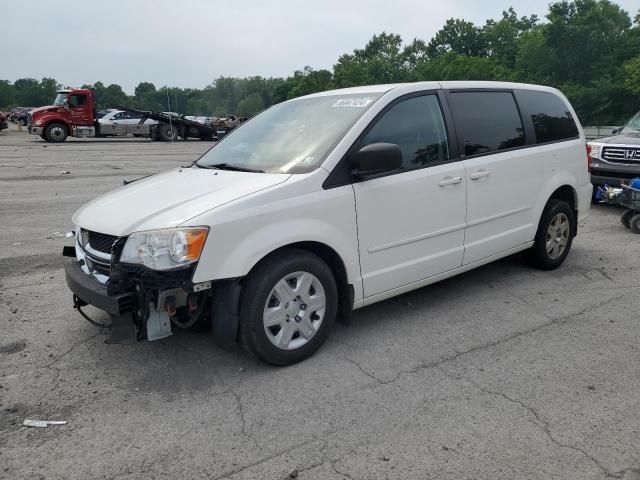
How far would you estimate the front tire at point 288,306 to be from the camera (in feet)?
11.2

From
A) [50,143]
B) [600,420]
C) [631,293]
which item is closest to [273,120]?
[600,420]

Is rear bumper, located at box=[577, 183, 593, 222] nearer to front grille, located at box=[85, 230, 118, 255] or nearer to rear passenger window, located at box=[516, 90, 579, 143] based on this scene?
rear passenger window, located at box=[516, 90, 579, 143]

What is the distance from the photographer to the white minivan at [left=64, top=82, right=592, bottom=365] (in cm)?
330

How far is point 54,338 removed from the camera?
13.5 ft

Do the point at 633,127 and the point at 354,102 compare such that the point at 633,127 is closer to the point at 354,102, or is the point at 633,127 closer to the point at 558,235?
the point at 558,235

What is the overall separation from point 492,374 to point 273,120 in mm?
2615

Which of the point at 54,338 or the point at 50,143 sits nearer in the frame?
the point at 54,338

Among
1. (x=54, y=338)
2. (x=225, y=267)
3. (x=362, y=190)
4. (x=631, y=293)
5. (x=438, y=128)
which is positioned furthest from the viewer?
(x=631, y=293)

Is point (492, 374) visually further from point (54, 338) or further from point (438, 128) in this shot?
point (54, 338)

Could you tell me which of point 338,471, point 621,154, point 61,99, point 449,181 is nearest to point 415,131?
point 449,181

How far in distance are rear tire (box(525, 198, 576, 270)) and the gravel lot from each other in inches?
18.3

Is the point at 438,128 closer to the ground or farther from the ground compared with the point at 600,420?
farther from the ground

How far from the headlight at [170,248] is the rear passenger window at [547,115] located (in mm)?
3559

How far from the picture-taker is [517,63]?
172 ft
